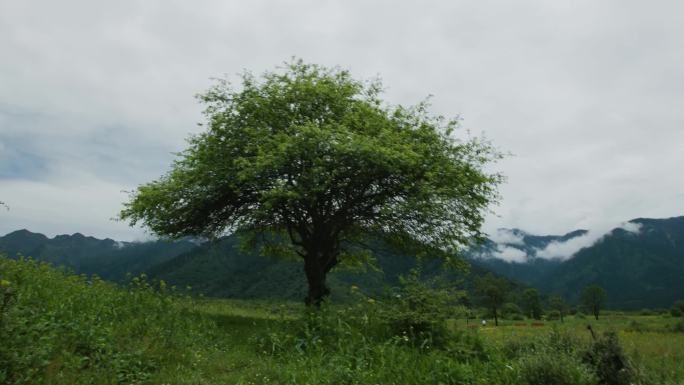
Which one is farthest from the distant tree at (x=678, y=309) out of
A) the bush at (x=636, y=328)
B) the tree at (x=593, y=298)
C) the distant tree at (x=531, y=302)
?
the bush at (x=636, y=328)

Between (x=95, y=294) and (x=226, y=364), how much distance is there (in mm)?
6207

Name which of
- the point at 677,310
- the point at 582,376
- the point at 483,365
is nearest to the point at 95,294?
the point at 483,365

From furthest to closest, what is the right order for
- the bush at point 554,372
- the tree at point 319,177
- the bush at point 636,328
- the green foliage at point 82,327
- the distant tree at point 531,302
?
the distant tree at point 531,302 < the bush at point 636,328 < the tree at point 319,177 < the bush at point 554,372 < the green foliage at point 82,327

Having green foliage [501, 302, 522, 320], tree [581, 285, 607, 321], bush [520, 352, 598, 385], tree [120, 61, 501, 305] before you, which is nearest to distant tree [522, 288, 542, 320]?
green foliage [501, 302, 522, 320]

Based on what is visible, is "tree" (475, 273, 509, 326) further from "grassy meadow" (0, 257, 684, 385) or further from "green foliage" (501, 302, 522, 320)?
"grassy meadow" (0, 257, 684, 385)

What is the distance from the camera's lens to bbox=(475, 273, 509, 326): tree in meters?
111

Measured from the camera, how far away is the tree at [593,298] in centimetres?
13312

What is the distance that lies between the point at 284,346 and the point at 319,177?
Result: 25.4 ft

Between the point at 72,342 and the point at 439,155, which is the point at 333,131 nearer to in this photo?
the point at 439,155

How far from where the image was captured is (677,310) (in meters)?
102

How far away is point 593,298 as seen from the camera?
134 metres

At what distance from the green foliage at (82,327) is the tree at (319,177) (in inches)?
231

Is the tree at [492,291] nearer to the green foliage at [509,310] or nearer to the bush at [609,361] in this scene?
the green foliage at [509,310]

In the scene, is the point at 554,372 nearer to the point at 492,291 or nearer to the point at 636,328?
the point at 636,328
